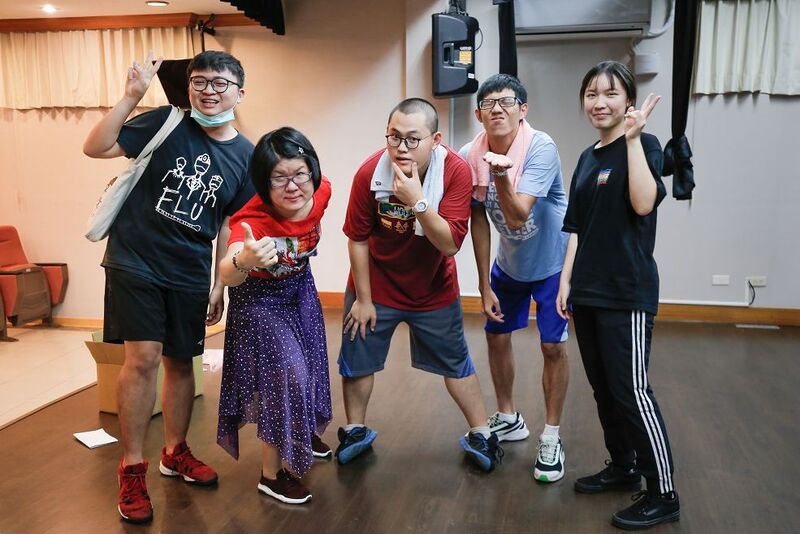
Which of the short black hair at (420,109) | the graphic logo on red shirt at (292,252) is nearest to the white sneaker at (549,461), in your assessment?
the graphic logo on red shirt at (292,252)

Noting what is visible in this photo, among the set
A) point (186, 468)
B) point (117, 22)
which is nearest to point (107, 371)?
point (186, 468)

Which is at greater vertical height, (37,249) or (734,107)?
(734,107)

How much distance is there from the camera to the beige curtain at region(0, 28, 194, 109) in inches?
234

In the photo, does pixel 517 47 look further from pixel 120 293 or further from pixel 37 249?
pixel 37 249

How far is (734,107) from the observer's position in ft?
17.3

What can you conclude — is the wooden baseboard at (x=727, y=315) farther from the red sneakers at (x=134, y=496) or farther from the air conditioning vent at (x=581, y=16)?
the red sneakers at (x=134, y=496)

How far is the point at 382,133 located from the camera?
5.84 m

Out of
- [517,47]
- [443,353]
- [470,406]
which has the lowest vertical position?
[470,406]

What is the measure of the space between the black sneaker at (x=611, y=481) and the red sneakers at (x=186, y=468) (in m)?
1.31

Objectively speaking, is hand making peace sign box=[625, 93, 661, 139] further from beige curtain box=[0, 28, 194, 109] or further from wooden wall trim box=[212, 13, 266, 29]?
beige curtain box=[0, 28, 194, 109]

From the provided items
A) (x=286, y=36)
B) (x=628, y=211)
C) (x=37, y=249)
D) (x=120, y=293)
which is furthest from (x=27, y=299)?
(x=628, y=211)

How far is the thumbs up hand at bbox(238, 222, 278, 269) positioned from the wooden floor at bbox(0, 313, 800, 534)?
2.83 feet

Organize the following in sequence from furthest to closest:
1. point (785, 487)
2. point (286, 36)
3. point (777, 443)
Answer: point (286, 36) → point (777, 443) → point (785, 487)

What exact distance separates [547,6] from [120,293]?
4015 millimetres
